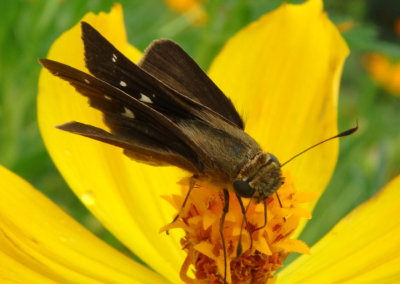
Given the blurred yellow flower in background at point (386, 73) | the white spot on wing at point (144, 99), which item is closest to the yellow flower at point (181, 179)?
the white spot on wing at point (144, 99)

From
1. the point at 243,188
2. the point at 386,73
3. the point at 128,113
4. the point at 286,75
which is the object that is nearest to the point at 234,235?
the point at 243,188

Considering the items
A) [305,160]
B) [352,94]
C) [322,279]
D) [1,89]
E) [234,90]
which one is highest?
[352,94]

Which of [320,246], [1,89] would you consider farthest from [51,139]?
[320,246]

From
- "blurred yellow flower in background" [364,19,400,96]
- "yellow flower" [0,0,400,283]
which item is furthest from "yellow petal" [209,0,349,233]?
"blurred yellow flower in background" [364,19,400,96]

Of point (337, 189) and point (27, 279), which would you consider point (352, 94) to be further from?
point (27, 279)

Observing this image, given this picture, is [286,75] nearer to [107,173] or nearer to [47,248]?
[107,173]
